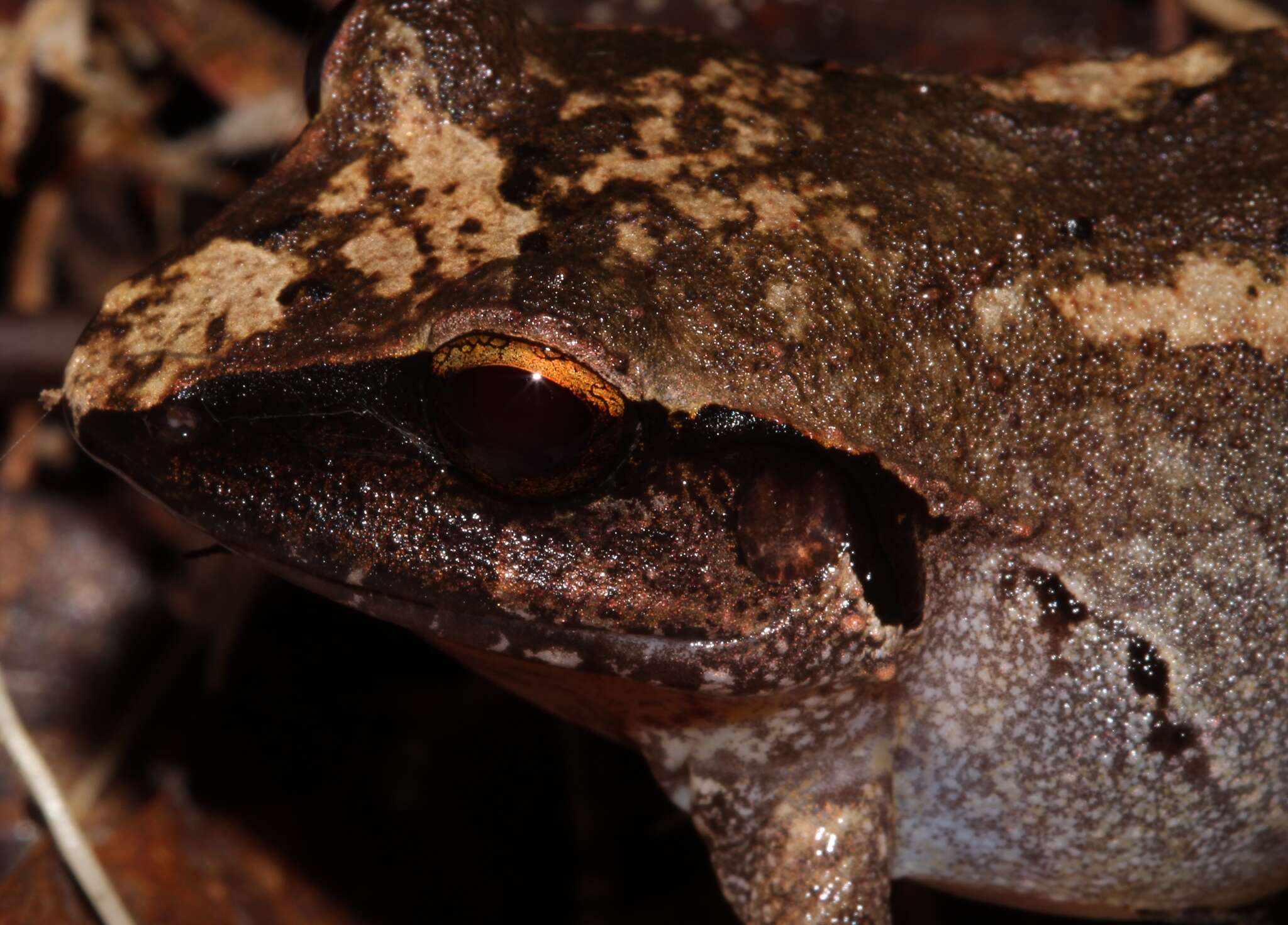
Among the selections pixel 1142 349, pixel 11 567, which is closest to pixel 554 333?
pixel 1142 349

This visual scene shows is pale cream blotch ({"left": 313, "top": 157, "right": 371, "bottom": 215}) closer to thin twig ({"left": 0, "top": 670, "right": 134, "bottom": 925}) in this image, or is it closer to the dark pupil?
the dark pupil

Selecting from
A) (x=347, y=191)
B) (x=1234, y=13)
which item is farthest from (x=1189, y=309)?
(x=1234, y=13)

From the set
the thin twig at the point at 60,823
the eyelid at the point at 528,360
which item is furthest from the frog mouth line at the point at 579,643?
the thin twig at the point at 60,823

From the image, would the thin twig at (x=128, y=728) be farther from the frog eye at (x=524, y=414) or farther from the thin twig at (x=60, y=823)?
the frog eye at (x=524, y=414)

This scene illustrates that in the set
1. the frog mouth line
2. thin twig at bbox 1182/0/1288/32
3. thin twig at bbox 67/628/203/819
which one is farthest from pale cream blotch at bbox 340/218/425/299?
thin twig at bbox 1182/0/1288/32

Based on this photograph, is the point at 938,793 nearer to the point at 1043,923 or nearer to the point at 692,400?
the point at 692,400

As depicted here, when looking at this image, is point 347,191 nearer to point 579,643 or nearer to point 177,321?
point 177,321
